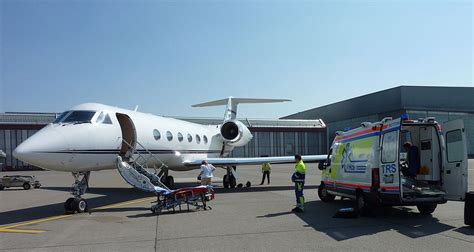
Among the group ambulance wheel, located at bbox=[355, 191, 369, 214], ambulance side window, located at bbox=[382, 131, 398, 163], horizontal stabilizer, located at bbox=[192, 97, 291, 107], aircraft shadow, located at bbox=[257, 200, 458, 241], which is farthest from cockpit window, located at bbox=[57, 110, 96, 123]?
horizontal stabilizer, located at bbox=[192, 97, 291, 107]

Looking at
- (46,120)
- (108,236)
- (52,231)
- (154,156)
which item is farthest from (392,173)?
(46,120)

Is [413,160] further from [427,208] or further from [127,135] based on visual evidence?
[127,135]

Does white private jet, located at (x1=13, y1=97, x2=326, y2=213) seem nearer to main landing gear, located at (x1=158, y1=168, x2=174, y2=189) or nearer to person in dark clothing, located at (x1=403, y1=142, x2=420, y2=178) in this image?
main landing gear, located at (x1=158, y1=168, x2=174, y2=189)

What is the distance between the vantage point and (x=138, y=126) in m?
15.4

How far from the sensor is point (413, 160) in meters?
11.2

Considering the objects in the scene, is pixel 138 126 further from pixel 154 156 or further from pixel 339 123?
pixel 339 123

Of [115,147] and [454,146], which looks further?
[115,147]


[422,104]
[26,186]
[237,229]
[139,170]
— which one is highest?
[422,104]

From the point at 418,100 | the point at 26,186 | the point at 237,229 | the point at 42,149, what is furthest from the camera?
the point at 418,100

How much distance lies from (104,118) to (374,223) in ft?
29.8

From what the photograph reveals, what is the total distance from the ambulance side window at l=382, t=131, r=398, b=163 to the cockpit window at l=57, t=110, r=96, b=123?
8953mm

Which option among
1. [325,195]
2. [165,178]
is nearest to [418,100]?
[165,178]

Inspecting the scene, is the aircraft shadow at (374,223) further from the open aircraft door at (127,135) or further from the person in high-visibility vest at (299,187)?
the open aircraft door at (127,135)

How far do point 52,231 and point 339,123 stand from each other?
73.2 metres
